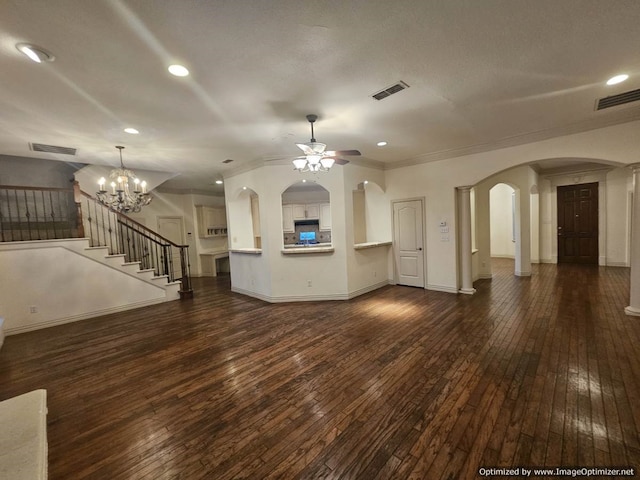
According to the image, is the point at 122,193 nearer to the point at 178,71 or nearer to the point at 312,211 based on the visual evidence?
the point at 178,71

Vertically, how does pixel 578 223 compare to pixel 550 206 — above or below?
below

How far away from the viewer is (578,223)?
26.1ft

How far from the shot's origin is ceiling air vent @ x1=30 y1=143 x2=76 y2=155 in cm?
422

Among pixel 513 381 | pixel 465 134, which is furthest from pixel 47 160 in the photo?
pixel 513 381

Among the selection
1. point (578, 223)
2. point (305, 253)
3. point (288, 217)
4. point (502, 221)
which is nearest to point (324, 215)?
point (288, 217)

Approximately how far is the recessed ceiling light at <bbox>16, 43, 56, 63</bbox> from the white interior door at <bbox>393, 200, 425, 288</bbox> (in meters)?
5.77

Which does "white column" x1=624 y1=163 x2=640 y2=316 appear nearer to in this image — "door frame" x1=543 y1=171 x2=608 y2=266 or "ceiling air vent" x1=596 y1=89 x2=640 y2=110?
"ceiling air vent" x1=596 y1=89 x2=640 y2=110

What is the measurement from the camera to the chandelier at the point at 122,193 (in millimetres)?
4543

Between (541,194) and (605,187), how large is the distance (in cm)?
140

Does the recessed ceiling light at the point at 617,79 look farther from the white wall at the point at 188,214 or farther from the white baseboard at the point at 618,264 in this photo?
the white wall at the point at 188,214

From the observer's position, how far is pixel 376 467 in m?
1.65

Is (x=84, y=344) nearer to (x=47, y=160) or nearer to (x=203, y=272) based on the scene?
(x=47, y=160)

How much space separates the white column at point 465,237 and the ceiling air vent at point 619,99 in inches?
86.1

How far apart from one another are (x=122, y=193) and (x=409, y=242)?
582cm
